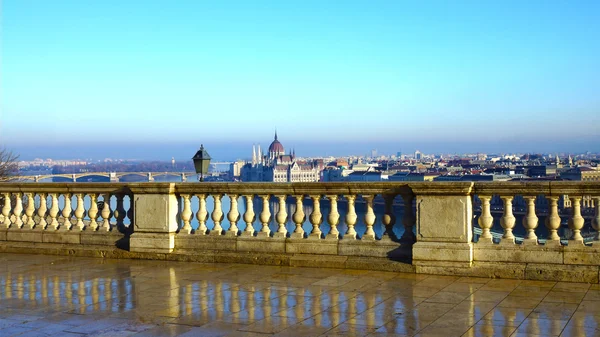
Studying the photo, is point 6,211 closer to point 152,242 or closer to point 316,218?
point 152,242

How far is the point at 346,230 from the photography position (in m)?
9.50

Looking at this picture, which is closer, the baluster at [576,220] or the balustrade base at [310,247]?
the baluster at [576,220]

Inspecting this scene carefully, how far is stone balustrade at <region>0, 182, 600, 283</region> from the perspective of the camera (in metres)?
8.12

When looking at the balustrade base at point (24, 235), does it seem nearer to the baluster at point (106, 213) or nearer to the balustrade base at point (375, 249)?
the baluster at point (106, 213)

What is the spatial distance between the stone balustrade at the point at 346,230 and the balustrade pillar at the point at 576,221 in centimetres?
1

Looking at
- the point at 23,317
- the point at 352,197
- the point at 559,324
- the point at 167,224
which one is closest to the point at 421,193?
the point at 352,197

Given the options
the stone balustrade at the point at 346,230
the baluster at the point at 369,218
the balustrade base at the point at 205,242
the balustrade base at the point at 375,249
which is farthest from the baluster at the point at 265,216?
the baluster at the point at 369,218

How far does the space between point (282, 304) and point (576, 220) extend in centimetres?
359

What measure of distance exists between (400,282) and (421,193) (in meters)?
1.20

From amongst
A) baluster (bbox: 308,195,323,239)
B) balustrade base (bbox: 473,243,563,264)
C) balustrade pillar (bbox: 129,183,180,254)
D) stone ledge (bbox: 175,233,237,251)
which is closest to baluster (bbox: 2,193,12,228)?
balustrade pillar (bbox: 129,183,180,254)

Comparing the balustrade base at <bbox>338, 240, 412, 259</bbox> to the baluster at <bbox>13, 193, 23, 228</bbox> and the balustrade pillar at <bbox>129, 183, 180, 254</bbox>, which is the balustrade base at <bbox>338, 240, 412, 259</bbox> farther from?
the baluster at <bbox>13, 193, 23, 228</bbox>

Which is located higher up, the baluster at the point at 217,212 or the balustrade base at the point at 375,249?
the baluster at the point at 217,212

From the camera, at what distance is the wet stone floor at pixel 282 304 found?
594 centimetres

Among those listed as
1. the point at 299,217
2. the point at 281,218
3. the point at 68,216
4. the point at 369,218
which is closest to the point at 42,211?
the point at 68,216
